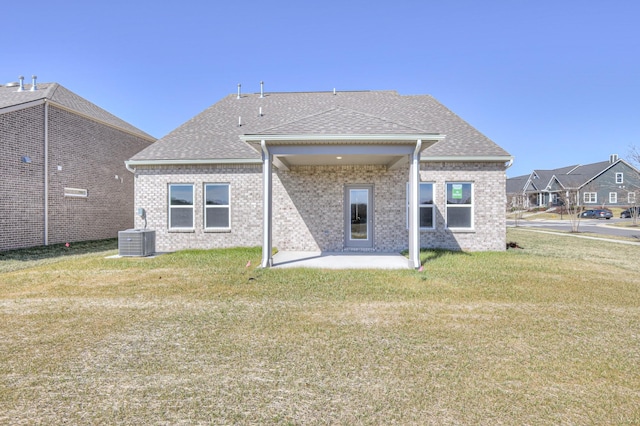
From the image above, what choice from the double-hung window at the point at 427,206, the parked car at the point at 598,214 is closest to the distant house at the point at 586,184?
the parked car at the point at 598,214

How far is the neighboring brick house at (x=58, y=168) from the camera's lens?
12721 millimetres

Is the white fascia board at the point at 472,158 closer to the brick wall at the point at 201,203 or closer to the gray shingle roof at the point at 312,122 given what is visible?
the gray shingle roof at the point at 312,122

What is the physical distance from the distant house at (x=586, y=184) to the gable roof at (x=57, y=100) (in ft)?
168

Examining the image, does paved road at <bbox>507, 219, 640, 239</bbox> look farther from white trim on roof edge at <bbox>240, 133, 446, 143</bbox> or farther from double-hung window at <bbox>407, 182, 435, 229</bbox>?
white trim on roof edge at <bbox>240, 133, 446, 143</bbox>

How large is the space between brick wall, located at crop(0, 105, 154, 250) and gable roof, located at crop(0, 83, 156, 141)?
1.03 ft

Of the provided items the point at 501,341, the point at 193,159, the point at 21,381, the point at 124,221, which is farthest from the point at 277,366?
the point at 124,221

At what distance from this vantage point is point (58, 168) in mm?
14570

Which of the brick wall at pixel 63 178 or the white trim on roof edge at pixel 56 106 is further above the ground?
the white trim on roof edge at pixel 56 106

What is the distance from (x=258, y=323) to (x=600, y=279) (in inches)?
324

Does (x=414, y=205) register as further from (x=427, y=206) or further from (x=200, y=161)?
(x=200, y=161)

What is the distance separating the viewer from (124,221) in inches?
728

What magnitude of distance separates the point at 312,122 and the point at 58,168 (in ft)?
41.3

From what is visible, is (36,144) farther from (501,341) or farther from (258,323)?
(501,341)

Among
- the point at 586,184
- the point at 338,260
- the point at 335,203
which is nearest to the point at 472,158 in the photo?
the point at 335,203
